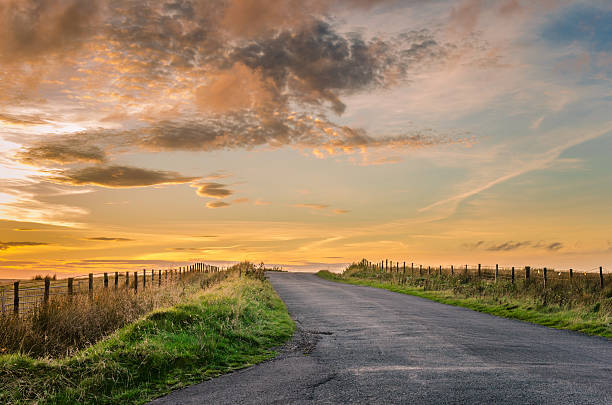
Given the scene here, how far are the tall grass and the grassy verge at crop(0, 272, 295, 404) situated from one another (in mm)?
2515

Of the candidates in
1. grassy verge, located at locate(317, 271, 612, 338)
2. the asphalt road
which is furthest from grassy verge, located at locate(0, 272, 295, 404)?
grassy verge, located at locate(317, 271, 612, 338)

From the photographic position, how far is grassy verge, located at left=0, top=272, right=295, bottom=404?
807 cm

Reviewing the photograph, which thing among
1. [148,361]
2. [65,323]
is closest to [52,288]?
[65,323]

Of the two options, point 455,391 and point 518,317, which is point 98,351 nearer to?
point 455,391

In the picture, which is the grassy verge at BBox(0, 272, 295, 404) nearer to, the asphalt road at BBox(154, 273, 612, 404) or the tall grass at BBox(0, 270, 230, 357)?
the asphalt road at BBox(154, 273, 612, 404)

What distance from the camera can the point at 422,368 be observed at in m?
9.31

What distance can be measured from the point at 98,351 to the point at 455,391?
6.96 m

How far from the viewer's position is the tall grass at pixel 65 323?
44.9 feet

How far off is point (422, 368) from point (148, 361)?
5565mm

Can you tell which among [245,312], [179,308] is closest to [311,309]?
[245,312]

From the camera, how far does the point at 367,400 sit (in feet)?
23.7

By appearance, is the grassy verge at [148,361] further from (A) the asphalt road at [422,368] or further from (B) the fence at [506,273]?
(B) the fence at [506,273]

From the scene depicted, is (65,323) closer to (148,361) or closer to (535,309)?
(148,361)

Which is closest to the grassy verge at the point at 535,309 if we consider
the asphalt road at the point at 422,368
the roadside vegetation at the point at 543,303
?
the roadside vegetation at the point at 543,303
